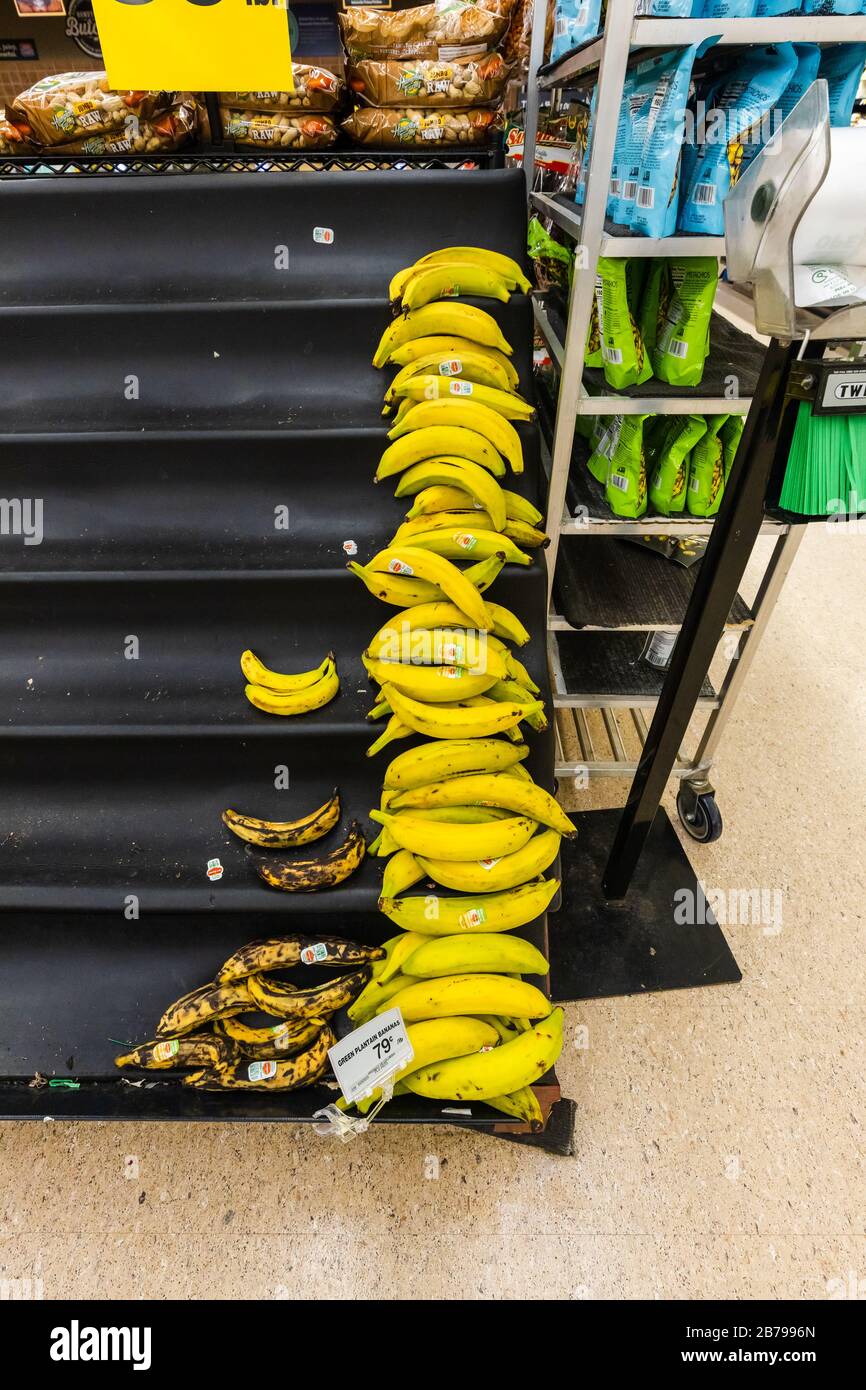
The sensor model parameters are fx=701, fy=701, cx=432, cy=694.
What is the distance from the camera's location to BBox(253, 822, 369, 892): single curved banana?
1438 millimetres

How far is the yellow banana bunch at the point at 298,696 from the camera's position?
1.56m

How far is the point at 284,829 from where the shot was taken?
150 centimetres

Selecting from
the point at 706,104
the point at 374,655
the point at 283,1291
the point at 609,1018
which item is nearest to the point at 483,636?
the point at 374,655

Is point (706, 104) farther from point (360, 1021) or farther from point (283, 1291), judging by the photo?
point (283, 1291)

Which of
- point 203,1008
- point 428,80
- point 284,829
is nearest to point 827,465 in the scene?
point 284,829

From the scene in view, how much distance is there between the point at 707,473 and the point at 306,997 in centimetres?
147

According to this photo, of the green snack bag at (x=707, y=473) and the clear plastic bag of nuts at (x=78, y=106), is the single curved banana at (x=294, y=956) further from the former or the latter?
the clear plastic bag of nuts at (x=78, y=106)

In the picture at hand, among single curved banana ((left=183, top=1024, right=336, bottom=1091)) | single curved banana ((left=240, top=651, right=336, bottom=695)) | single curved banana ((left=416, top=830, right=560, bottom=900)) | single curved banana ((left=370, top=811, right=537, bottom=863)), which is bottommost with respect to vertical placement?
single curved banana ((left=183, top=1024, right=336, bottom=1091))

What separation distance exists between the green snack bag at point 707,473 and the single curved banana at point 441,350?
481 millimetres

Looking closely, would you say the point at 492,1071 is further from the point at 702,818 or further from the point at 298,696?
the point at 702,818

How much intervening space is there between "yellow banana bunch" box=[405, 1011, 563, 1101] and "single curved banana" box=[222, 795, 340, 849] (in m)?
0.50

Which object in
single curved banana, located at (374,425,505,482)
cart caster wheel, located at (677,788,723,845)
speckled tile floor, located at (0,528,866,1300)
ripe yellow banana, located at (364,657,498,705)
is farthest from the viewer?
cart caster wheel, located at (677,788,723,845)

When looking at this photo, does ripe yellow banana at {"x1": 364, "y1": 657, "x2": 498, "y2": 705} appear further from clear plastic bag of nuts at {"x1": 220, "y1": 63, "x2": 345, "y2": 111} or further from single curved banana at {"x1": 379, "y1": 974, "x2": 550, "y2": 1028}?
clear plastic bag of nuts at {"x1": 220, "y1": 63, "x2": 345, "y2": 111}

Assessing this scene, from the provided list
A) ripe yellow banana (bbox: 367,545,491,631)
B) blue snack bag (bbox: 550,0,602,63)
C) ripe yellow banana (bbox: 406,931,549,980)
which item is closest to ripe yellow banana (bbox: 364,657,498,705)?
ripe yellow banana (bbox: 367,545,491,631)
